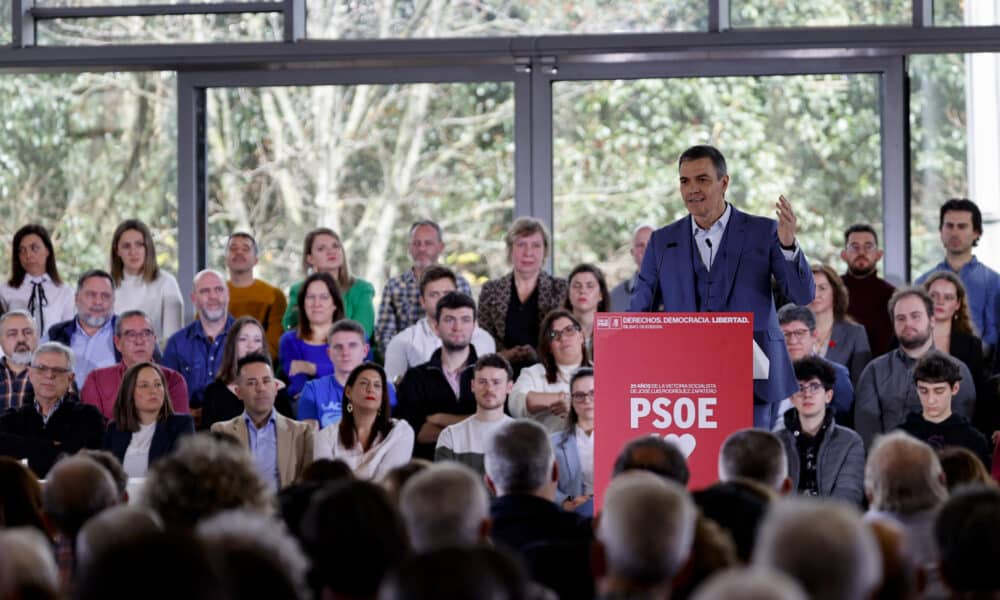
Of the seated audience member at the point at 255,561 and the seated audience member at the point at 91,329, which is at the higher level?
the seated audience member at the point at 91,329

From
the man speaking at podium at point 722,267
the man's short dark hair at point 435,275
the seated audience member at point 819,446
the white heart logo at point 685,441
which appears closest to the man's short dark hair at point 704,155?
the man speaking at podium at point 722,267

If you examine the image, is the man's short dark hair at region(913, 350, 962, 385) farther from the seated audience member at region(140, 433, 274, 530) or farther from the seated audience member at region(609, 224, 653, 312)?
the seated audience member at region(140, 433, 274, 530)

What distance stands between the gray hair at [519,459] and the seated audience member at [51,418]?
3.34m

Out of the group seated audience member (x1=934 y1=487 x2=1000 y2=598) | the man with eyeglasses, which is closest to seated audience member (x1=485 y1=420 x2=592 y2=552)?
seated audience member (x1=934 y1=487 x2=1000 y2=598)

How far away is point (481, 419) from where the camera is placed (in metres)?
6.67

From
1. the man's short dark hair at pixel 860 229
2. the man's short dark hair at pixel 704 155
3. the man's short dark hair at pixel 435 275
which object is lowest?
the man's short dark hair at pixel 435 275

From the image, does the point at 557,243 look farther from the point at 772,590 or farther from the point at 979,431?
the point at 772,590

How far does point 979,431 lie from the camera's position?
22.1 ft

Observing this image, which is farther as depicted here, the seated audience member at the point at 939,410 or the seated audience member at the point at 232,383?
the seated audience member at the point at 232,383

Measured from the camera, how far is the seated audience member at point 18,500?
3.87m

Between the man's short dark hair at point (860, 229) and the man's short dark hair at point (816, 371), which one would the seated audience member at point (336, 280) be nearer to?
the man's short dark hair at point (816, 371)

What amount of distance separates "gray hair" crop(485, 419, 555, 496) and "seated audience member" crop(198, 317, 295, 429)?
10.8 ft

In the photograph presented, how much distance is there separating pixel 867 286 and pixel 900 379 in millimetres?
1034

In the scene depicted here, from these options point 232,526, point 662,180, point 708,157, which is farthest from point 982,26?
point 232,526
